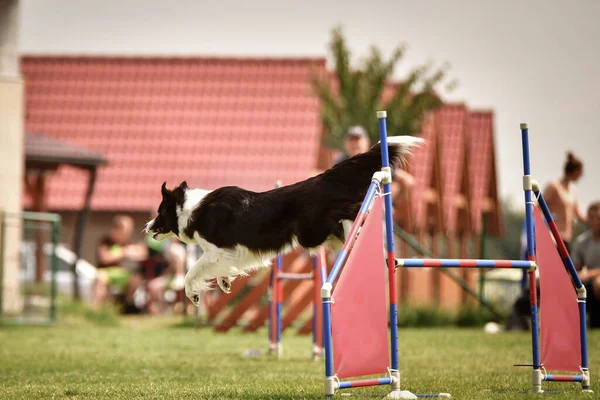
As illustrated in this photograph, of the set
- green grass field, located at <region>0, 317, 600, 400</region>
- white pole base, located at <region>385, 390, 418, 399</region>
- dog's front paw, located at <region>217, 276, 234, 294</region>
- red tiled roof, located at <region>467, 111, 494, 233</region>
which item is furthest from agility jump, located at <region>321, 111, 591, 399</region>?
red tiled roof, located at <region>467, 111, 494, 233</region>

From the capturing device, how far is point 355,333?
543 cm

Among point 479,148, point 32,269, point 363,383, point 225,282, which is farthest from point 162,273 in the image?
point 479,148

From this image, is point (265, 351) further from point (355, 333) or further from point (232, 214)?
point (355, 333)

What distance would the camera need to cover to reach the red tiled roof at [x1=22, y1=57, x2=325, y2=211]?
75.6 ft

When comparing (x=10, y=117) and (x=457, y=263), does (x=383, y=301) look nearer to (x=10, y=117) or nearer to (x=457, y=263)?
(x=457, y=263)

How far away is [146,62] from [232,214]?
70.3 feet

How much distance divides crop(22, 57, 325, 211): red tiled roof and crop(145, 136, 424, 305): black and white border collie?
15726 millimetres

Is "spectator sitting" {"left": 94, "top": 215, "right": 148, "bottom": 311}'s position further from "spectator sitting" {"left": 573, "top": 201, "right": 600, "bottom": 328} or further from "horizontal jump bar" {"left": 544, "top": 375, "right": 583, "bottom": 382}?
"horizontal jump bar" {"left": 544, "top": 375, "right": 583, "bottom": 382}

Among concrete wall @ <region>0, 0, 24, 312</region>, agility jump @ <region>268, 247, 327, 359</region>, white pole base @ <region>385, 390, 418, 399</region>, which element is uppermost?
concrete wall @ <region>0, 0, 24, 312</region>

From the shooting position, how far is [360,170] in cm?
622

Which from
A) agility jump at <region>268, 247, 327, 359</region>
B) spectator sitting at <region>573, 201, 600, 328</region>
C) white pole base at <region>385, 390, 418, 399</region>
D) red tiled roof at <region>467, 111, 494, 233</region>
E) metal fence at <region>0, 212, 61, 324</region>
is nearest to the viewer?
white pole base at <region>385, 390, 418, 399</region>

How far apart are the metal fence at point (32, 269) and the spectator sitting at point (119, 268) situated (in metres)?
1.77

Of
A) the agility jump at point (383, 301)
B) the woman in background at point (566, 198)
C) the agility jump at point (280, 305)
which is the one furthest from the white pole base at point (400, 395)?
the woman in background at point (566, 198)

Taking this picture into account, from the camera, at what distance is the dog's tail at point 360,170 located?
6.17 metres
